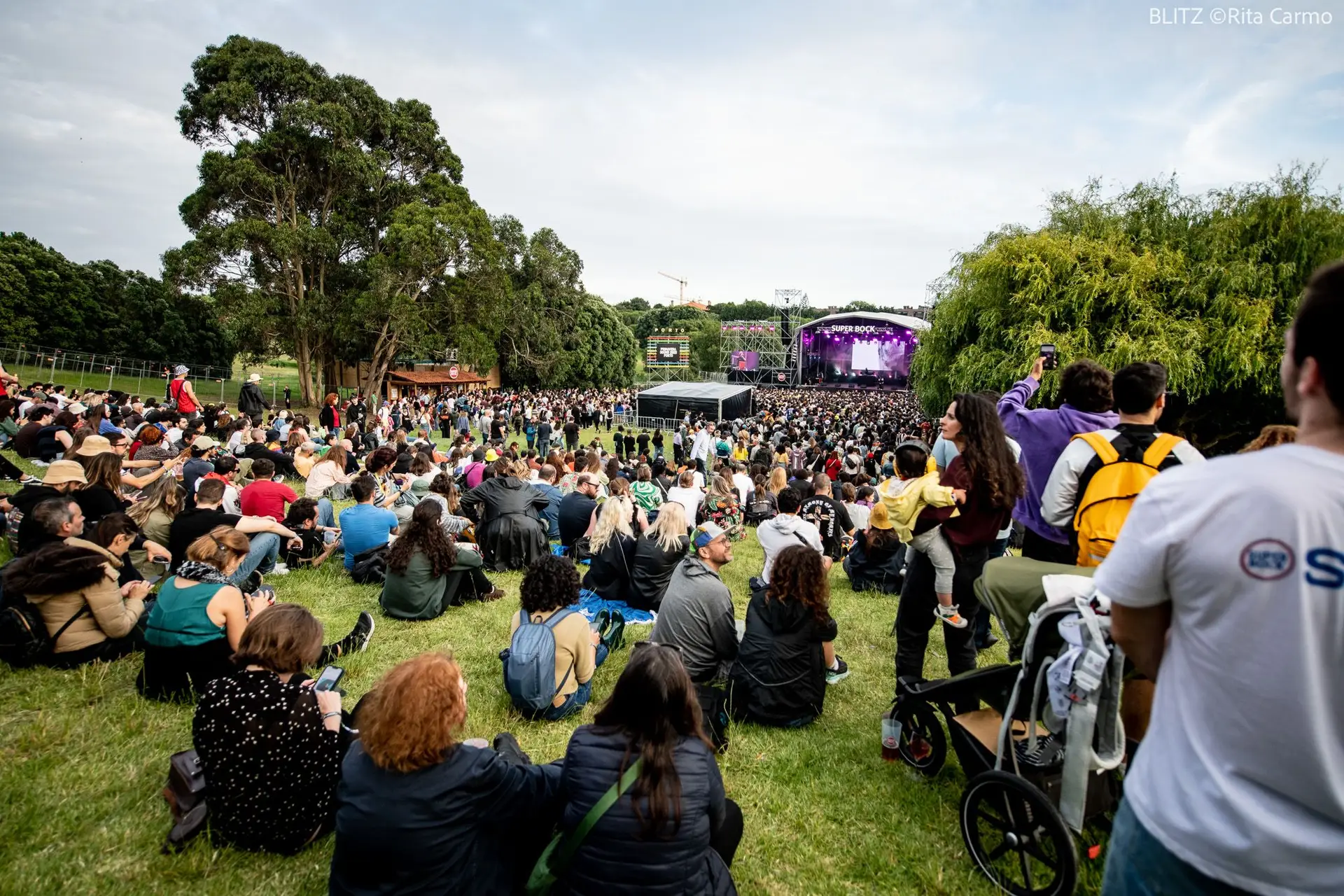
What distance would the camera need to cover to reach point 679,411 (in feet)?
106

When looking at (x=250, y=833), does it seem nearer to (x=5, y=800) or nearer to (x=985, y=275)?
(x=5, y=800)

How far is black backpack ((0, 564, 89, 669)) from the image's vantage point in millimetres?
3875

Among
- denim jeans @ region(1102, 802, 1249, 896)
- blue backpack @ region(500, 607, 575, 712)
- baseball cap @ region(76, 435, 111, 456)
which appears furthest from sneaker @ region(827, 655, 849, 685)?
baseball cap @ region(76, 435, 111, 456)

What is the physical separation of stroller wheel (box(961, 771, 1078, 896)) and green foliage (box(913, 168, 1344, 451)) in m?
14.1

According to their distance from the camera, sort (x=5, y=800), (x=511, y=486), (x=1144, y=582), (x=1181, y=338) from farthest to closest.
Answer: (x=1181, y=338) < (x=511, y=486) < (x=5, y=800) < (x=1144, y=582)

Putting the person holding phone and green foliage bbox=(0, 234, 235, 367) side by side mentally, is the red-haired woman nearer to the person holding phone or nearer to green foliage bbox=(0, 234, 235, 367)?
green foliage bbox=(0, 234, 235, 367)

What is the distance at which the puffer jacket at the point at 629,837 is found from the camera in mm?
2086

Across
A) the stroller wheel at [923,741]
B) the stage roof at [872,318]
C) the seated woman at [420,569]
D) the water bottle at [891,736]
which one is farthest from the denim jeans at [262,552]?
the stage roof at [872,318]

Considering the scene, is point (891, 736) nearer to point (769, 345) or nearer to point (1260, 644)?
point (1260, 644)

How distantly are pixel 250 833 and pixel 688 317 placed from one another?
105 meters

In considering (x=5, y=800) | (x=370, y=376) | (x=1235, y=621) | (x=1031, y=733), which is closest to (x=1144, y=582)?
(x=1235, y=621)

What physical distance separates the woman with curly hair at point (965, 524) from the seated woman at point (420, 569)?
13.4 ft

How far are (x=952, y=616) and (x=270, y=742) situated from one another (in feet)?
12.2

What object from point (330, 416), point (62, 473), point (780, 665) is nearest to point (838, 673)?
point (780, 665)
